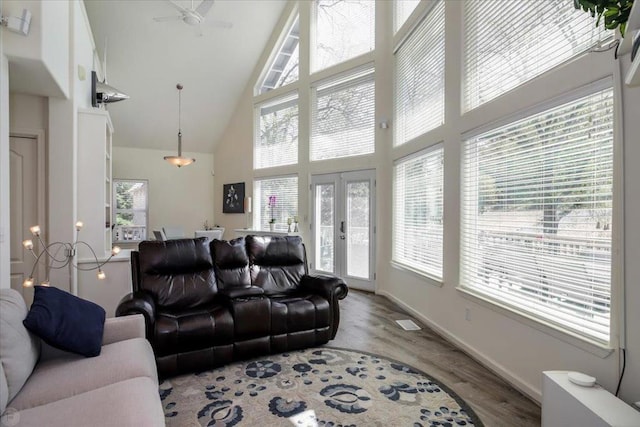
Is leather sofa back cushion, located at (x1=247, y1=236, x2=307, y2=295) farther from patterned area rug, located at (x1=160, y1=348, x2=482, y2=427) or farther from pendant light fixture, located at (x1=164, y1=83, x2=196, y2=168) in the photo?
pendant light fixture, located at (x1=164, y1=83, x2=196, y2=168)

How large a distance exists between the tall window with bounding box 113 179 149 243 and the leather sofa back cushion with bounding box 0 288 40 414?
6.89 metres

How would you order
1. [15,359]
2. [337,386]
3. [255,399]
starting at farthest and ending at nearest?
[337,386], [255,399], [15,359]

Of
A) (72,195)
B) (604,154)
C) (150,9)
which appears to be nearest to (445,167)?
(604,154)

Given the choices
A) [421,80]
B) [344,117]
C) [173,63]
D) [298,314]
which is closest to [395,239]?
[421,80]

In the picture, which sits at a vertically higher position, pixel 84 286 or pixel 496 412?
pixel 84 286

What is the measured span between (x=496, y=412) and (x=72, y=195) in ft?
13.6

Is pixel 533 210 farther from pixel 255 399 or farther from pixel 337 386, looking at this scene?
pixel 255 399

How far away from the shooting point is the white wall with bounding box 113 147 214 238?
831 cm

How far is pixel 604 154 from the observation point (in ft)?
6.49

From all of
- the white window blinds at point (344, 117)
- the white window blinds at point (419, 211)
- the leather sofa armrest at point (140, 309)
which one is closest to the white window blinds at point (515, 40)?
the white window blinds at point (419, 211)

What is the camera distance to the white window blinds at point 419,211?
397cm

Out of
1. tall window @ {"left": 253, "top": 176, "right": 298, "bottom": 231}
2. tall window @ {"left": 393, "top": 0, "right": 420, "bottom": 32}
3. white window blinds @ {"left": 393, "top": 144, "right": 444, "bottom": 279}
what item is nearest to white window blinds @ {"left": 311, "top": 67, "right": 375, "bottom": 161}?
tall window @ {"left": 393, "top": 0, "right": 420, "bottom": 32}

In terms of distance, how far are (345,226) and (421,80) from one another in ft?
8.62

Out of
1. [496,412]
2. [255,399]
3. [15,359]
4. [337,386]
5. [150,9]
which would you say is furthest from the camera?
[150,9]
